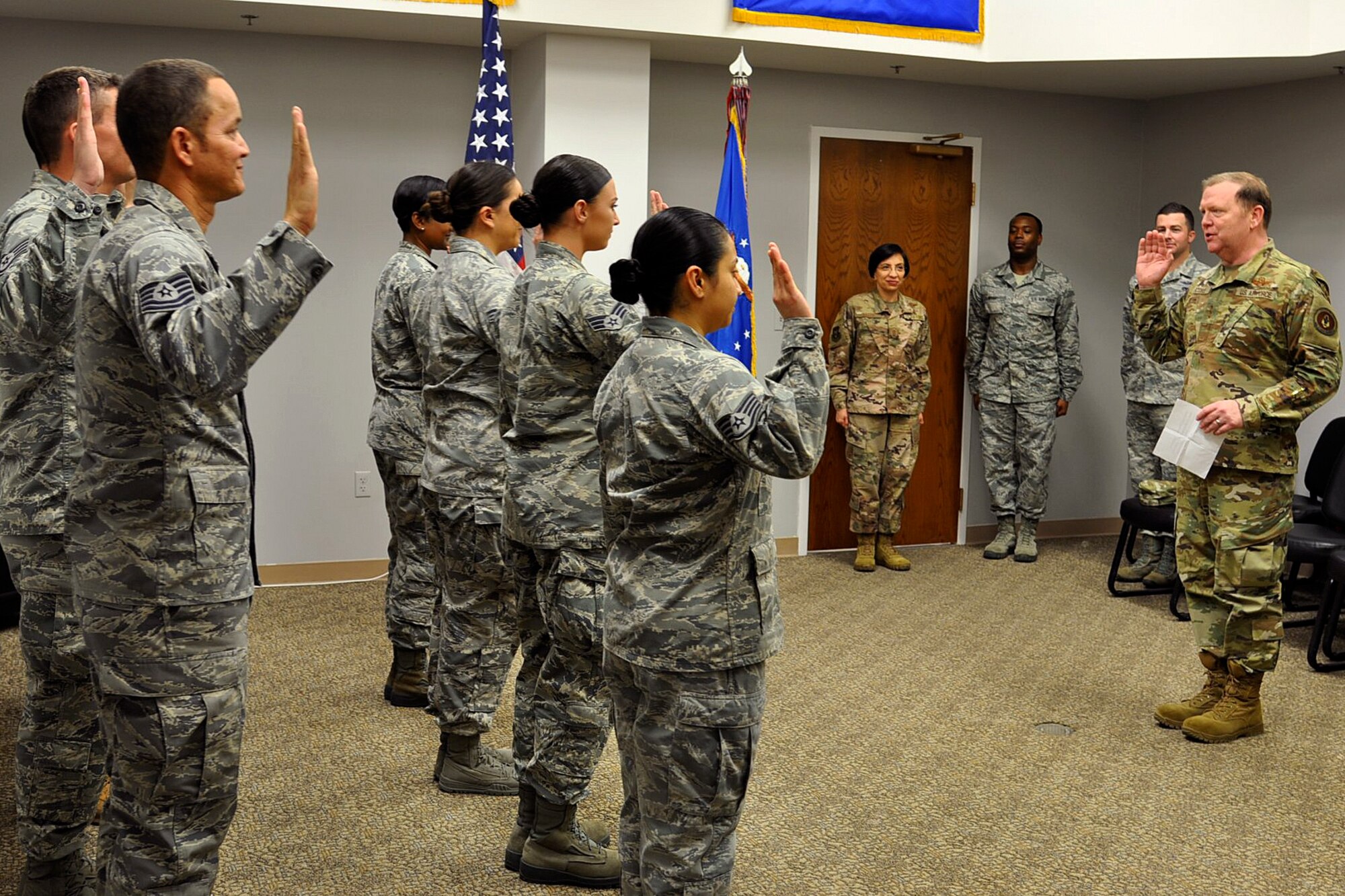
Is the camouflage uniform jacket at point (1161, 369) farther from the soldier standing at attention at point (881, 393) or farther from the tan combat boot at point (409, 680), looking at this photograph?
the tan combat boot at point (409, 680)

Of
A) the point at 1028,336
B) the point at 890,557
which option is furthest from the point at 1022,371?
the point at 890,557

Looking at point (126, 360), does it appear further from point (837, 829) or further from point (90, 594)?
point (837, 829)

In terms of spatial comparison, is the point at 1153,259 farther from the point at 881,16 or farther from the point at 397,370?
the point at 397,370

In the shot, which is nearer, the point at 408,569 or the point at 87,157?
the point at 87,157

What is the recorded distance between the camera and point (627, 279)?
2.04 m

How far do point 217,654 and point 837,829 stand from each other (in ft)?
6.18

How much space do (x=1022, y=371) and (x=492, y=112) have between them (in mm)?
3353

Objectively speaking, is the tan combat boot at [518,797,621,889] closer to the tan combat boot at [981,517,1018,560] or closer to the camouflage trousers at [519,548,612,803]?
the camouflage trousers at [519,548,612,803]

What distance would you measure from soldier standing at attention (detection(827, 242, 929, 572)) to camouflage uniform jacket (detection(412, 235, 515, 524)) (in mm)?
3387

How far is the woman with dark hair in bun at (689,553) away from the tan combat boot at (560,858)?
0.83 metres

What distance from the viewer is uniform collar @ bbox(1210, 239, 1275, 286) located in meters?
3.74

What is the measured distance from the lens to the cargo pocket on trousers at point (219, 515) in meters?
1.83

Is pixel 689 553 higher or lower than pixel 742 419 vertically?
lower

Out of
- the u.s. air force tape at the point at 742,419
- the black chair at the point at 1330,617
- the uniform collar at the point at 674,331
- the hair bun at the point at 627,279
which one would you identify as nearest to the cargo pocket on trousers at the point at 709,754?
the u.s. air force tape at the point at 742,419
